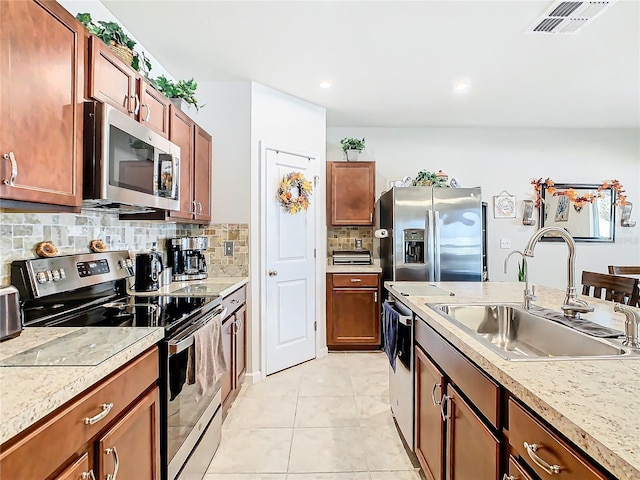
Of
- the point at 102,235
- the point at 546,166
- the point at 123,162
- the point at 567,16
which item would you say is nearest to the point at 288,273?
the point at 102,235

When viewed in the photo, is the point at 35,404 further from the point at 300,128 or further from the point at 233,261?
the point at 300,128

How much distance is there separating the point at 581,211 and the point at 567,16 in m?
3.19

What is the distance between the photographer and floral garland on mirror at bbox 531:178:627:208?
4648 millimetres

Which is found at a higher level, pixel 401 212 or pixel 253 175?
pixel 253 175

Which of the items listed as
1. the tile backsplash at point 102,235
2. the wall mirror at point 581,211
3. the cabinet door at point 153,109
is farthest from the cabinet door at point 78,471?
the wall mirror at point 581,211

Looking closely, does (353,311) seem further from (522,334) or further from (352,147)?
(522,334)

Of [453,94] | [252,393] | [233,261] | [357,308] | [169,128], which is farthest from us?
[357,308]

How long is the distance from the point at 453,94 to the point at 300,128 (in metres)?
1.50

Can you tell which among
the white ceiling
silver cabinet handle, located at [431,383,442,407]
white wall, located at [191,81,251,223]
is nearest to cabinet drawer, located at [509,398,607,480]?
silver cabinet handle, located at [431,383,442,407]

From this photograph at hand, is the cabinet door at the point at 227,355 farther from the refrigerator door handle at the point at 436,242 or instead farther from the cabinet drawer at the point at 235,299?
the refrigerator door handle at the point at 436,242

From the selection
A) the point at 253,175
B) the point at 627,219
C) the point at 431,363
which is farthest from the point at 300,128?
the point at 627,219

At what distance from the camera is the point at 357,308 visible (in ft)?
12.9

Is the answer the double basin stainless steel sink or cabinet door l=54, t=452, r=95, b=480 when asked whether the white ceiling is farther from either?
cabinet door l=54, t=452, r=95, b=480

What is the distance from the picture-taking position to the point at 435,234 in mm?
3760
